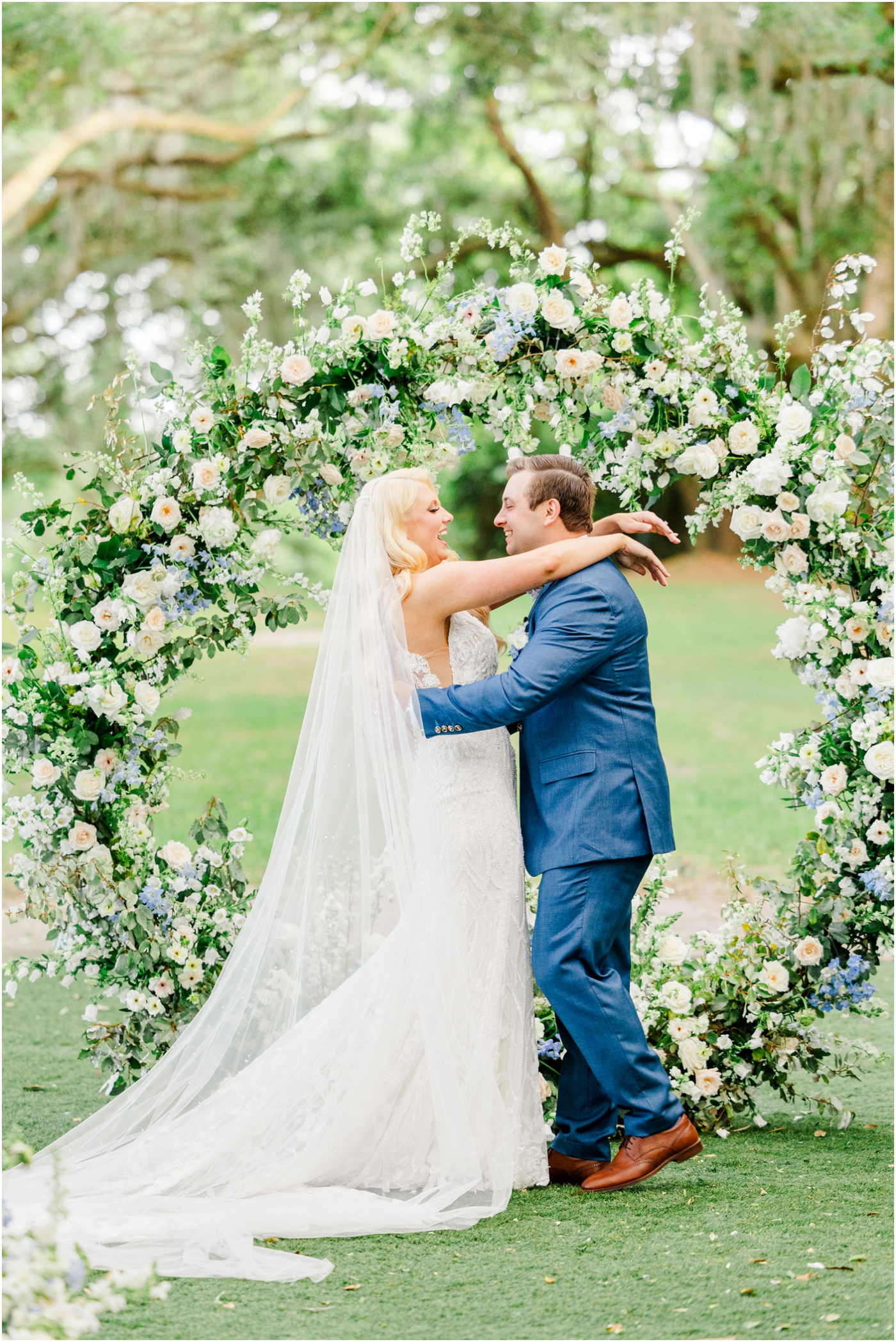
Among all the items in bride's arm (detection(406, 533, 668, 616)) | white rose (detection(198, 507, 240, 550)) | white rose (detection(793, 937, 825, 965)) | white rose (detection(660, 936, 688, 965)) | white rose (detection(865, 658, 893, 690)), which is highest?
white rose (detection(198, 507, 240, 550))

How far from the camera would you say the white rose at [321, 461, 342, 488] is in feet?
13.8

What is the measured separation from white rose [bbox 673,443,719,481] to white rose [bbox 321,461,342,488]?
1084 millimetres

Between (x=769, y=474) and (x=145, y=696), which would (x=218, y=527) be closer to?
(x=145, y=696)

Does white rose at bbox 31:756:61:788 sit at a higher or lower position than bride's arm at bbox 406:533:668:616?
lower

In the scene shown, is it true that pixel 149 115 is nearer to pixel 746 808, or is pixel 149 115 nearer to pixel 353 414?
pixel 746 808

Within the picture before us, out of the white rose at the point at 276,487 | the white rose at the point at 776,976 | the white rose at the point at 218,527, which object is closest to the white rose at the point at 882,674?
the white rose at the point at 776,976

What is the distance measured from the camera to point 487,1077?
3594 millimetres

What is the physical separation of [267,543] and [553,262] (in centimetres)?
124

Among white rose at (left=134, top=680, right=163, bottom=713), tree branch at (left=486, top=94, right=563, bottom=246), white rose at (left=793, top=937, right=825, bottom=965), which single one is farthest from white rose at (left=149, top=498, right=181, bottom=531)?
tree branch at (left=486, top=94, right=563, bottom=246)

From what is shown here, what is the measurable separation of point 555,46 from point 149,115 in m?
4.94

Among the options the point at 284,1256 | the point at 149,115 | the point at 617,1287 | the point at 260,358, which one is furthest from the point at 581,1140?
the point at 149,115

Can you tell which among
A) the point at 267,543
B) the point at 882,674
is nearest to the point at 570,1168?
the point at 882,674

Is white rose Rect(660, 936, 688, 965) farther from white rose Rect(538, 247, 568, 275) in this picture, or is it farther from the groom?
white rose Rect(538, 247, 568, 275)

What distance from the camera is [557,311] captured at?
404cm
